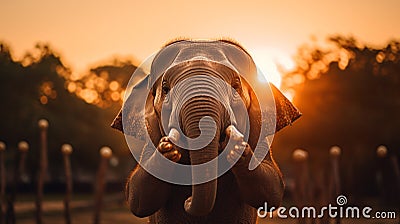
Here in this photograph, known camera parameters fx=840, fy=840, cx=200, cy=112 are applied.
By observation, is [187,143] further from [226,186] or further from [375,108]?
[375,108]

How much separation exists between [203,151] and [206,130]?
0.44 feet

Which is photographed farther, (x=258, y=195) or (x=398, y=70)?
(x=398, y=70)

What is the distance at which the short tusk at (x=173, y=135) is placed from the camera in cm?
551

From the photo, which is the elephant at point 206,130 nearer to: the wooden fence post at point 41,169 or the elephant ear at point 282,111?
the elephant ear at point 282,111

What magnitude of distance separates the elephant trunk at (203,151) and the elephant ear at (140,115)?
0.94 meters

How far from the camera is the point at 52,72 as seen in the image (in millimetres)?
37344

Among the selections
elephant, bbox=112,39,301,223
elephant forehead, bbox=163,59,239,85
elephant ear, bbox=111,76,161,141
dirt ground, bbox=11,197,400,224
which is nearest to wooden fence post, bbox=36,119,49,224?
dirt ground, bbox=11,197,400,224

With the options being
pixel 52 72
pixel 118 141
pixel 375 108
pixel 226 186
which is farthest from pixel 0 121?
pixel 226 186

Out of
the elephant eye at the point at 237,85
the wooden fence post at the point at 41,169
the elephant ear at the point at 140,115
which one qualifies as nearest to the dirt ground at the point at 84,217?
the wooden fence post at the point at 41,169

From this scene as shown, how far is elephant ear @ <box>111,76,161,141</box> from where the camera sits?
6.38 metres

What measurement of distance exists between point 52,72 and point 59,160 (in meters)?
4.48

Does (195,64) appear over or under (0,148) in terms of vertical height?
under

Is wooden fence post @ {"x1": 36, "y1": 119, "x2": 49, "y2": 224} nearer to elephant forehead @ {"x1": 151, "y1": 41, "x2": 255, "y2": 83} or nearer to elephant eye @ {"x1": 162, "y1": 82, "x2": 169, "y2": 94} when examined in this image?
elephant forehead @ {"x1": 151, "y1": 41, "x2": 255, "y2": 83}

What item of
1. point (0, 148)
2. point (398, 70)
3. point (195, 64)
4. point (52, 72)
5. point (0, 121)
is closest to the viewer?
point (195, 64)
